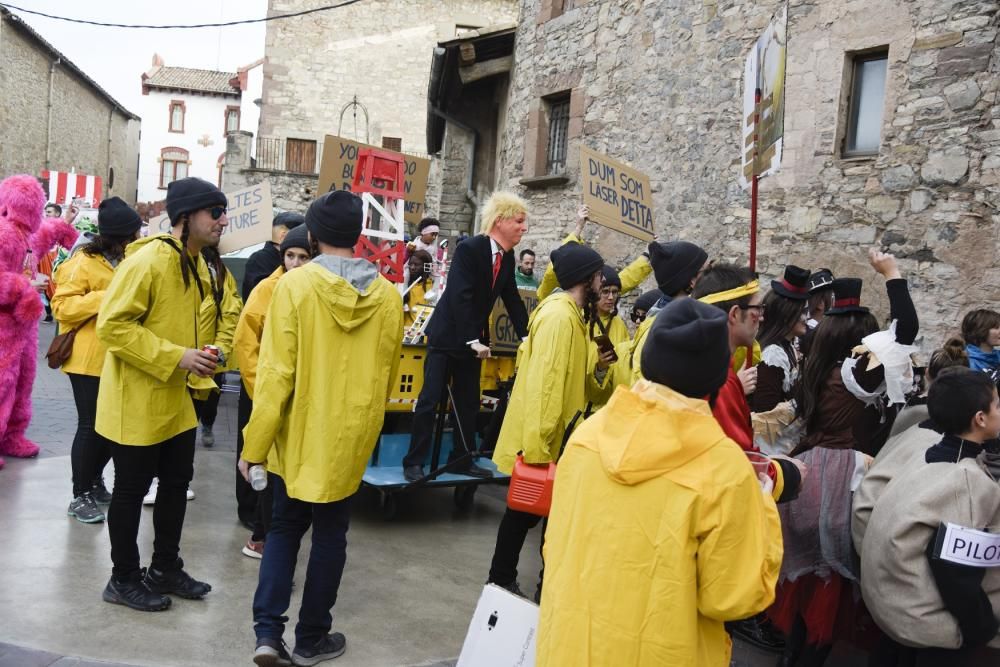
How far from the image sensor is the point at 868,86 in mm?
8500

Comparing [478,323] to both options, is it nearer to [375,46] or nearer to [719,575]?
[719,575]

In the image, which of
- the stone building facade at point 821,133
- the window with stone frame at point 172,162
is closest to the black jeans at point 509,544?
the stone building facade at point 821,133

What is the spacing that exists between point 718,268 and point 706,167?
7185mm

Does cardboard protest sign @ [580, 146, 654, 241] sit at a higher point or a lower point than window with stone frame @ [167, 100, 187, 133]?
lower

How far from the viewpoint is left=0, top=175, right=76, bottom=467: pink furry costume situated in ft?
20.1

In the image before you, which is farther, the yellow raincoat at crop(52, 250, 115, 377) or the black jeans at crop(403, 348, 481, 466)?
the black jeans at crop(403, 348, 481, 466)

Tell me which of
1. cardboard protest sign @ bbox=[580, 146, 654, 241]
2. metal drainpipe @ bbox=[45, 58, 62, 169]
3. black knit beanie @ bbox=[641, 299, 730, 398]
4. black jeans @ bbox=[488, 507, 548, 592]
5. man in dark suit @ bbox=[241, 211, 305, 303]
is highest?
metal drainpipe @ bbox=[45, 58, 62, 169]

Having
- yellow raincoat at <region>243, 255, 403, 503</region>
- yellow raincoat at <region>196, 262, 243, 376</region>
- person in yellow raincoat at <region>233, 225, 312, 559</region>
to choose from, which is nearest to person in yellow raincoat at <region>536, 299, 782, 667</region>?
yellow raincoat at <region>243, 255, 403, 503</region>

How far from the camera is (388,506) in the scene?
19.5ft

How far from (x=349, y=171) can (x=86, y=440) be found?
3.43 metres

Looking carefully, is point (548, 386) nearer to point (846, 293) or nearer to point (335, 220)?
point (335, 220)

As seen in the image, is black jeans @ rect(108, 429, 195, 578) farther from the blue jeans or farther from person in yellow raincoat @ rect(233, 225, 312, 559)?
the blue jeans

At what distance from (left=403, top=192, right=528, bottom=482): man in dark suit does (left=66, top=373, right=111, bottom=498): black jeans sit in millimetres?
1821

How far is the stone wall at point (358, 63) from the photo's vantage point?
29656 mm
